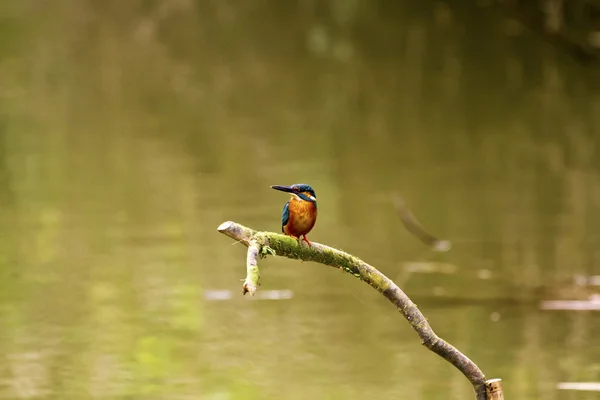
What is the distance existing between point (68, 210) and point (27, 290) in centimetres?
207

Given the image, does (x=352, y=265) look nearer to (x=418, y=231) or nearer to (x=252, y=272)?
(x=252, y=272)

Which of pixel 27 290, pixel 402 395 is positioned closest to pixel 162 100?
pixel 27 290

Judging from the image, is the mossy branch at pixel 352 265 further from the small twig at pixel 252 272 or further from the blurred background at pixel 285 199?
the blurred background at pixel 285 199

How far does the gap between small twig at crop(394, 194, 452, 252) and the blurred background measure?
6 cm

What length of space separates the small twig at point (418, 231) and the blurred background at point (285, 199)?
0.06 metres

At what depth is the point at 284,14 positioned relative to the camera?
1922 cm

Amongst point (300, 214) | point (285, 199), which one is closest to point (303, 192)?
point (300, 214)

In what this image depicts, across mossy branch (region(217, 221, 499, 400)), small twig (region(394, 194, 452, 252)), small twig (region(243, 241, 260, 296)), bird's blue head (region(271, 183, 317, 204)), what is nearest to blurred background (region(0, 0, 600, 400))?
small twig (region(394, 194, 452, 252))

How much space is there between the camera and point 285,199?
8289 millimetres

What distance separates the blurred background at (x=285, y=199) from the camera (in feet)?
17.3

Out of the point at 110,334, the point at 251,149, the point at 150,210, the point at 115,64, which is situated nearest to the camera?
the point at 110,334

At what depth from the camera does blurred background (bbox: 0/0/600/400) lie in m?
5.27

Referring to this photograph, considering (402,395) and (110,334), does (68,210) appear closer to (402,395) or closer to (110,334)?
(110,334)

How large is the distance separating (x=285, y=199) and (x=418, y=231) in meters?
1.27
